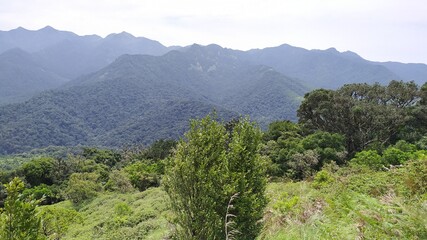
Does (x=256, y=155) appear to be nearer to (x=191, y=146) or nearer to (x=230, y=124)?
(x=191, y=146)

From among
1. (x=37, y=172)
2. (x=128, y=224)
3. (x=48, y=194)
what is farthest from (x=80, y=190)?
(x=37, y=172)

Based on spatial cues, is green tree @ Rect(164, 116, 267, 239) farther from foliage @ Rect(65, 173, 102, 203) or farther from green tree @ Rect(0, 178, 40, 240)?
foliage @ Rect(65, 173, 102, 203)

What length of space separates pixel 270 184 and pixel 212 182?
16.7 meters

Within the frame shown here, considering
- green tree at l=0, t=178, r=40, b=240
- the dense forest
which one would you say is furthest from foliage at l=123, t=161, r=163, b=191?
green tree at l=0, t=178, r=40, b=240

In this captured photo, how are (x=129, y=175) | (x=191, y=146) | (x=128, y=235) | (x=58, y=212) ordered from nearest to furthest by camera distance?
1. (x=191, y=146)
2. (x=128, y=235)
3. (x=58, y=212)
4. (x=129, y=175)

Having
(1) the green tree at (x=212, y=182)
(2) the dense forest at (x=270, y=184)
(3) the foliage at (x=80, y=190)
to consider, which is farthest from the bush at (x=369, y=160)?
(3) the foliage at (x=80, y=190)

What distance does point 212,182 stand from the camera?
9.10m

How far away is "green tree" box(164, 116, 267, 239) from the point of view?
8.80 metres

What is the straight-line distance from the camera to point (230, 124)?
182 feet

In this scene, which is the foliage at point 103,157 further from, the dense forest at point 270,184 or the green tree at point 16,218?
the green tree at point 16,218

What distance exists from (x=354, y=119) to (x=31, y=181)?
50.4 m

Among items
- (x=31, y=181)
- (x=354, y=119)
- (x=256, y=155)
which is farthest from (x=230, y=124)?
(x=256, y=155)

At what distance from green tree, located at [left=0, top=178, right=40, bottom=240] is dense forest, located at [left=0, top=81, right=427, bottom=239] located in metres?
0.02

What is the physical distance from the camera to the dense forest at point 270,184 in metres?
6.31
